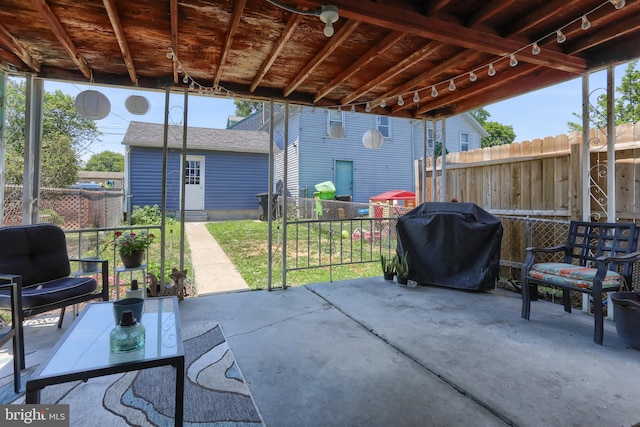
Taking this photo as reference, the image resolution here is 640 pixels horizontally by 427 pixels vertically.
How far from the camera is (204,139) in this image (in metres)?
10.4

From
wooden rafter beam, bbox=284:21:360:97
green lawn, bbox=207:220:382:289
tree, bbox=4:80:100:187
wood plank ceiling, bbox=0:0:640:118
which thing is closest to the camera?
wood plank ceiling, bbox=0:0:640:118

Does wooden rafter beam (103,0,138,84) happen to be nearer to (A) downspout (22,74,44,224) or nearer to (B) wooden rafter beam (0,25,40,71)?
(B) wooden rafter beam (0,25,40,71)

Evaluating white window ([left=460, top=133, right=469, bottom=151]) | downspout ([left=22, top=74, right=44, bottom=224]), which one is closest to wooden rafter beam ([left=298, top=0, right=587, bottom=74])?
downspout ([left=22, top=74, right=44, bottom=224])

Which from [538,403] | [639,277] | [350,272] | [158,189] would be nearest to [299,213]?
[158,189]

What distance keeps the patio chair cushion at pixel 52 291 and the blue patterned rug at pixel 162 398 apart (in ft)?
1.63

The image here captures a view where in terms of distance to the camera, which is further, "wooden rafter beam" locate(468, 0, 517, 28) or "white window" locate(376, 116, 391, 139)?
"white window" locate(376, 116, 391, 139)

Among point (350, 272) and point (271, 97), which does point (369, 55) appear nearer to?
point (271, 97)

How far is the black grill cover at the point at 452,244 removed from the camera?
3811mm

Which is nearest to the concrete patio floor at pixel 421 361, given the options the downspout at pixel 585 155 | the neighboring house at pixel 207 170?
the downspout at pixel 585 155

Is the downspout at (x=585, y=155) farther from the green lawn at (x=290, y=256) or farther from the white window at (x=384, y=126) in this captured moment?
the white window at (x=384, y=126)

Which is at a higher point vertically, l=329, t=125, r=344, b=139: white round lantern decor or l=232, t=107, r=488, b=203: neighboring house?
l=232, t=107, r=488, b=203: neighboring house

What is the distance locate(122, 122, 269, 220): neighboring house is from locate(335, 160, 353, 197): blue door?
2403 millimetres

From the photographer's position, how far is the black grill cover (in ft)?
12.5

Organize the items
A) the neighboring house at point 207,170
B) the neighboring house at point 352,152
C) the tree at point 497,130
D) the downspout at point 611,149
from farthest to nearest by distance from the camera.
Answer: the tree at point 497,130
the neighboring house at point 352,152
the neighboring house at point 207,170
the downspout at point 611,149
